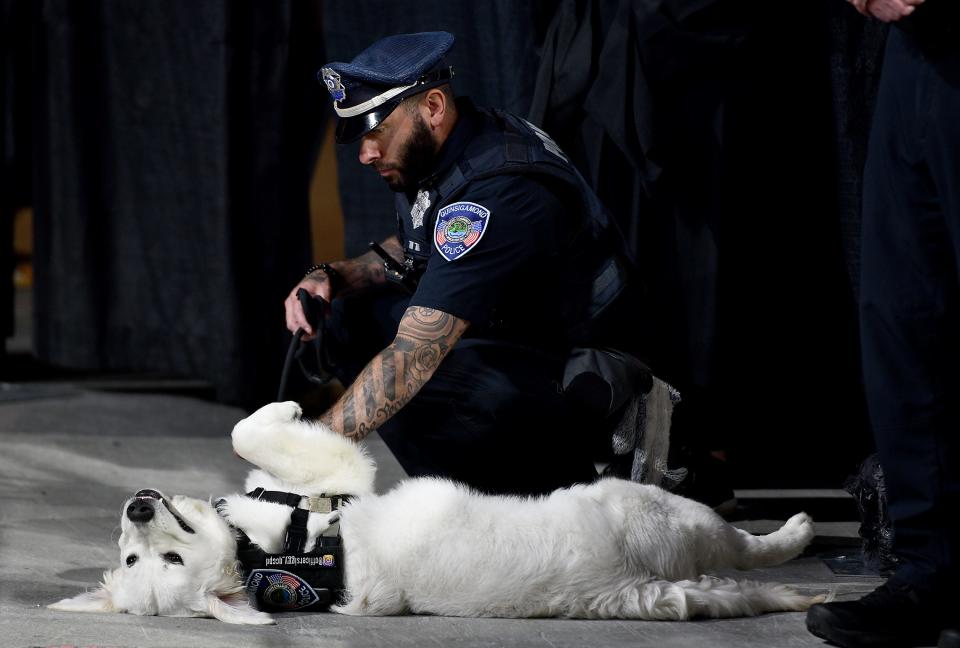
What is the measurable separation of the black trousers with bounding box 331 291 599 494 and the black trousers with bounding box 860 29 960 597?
2.92 ft

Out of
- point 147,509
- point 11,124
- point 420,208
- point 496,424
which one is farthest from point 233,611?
point 11,124

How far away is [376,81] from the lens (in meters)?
2.83

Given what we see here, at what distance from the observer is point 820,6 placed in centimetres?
338

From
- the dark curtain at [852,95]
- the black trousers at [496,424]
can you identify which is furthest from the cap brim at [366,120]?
the dark curtain at [852,95]

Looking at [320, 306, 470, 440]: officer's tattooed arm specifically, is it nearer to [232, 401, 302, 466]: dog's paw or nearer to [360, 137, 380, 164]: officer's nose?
[232, 401, 302, 466]: dog's paw

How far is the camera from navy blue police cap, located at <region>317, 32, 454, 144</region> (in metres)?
2.84

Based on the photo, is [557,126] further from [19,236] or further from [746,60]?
[19,236]

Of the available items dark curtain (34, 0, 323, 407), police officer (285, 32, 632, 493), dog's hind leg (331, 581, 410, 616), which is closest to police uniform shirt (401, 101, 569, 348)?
police officer (285, 32, 632, 493)

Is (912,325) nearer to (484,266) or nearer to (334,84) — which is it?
(484,266)

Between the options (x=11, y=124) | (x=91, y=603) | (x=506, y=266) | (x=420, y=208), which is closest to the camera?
A: (x=91, y=603)

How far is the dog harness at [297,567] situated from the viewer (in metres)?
2.39

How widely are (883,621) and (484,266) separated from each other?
110 centimetres

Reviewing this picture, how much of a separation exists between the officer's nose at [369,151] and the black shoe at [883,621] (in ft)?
4.68

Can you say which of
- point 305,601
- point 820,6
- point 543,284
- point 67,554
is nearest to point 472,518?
point 305,601
